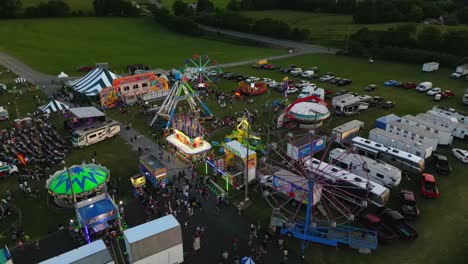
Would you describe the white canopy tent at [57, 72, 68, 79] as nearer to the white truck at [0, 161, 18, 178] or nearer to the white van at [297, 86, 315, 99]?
the white truck at [0, 161, 18, 178]

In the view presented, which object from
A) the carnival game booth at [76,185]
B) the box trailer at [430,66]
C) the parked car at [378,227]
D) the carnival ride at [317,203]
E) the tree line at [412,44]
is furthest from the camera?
the tree line at [412,44]

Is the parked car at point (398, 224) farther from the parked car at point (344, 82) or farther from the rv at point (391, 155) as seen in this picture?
the parked car at point (344, 82)

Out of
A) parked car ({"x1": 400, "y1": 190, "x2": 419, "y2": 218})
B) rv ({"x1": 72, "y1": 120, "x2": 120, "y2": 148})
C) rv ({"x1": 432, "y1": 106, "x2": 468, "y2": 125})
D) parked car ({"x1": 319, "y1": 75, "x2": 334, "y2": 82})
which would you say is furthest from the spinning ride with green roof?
parked car ({"x1": 319, "y1": 75, "x2": 334, "y2": 82})

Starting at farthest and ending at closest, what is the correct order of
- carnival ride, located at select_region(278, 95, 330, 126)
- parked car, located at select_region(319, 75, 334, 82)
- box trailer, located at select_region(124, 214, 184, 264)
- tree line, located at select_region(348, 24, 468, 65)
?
1. tree line, located at select_region(348, 24, 468, 65)
2. parked car, located at select_region(319, 75, 334, 82)
3. carnival ride, located at select_region(278, 95, 330, 126)
4. box trailer, located at select_region(124, 214, 184, 264)

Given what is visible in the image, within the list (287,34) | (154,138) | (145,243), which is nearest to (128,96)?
(154,138)

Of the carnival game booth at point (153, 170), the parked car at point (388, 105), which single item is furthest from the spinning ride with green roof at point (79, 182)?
the parked car at point (388, 105)

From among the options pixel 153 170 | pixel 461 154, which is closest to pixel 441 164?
pixel 461 154
